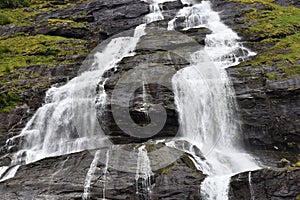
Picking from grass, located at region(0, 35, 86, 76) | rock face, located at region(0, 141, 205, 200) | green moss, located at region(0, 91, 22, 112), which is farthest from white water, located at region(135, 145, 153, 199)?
grass, located at region(0, 35, 86, 76)

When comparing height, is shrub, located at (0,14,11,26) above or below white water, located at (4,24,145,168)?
above

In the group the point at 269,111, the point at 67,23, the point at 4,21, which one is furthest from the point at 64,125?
the point at 4,21

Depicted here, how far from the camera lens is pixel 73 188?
10.2 meters

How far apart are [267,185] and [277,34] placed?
44.2 ft

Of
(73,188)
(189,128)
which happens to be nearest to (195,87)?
(189,128)

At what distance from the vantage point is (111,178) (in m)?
10.2

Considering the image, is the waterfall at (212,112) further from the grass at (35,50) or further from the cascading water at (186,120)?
the grass at (35,50)

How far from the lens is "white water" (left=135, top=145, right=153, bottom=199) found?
997cm

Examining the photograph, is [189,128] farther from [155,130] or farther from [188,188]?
[188,188]

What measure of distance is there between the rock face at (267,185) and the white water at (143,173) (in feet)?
8.26

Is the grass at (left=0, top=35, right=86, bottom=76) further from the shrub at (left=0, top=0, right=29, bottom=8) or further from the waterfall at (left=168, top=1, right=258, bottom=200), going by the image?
the shrub at (left=0, top=0, right=29, bottom=8)

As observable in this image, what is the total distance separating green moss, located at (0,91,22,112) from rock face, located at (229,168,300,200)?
40.1 ft

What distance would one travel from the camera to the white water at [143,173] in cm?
997

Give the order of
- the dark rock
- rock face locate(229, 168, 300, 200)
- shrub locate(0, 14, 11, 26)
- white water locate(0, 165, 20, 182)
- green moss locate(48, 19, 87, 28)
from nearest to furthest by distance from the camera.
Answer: rock face locate(229, 168, 300, 200), white water locate(0, 165, 20, 182), the dark rock, green moss locate(48, 19, 87, 28), shrub locate(0, 14, 11, 26)
